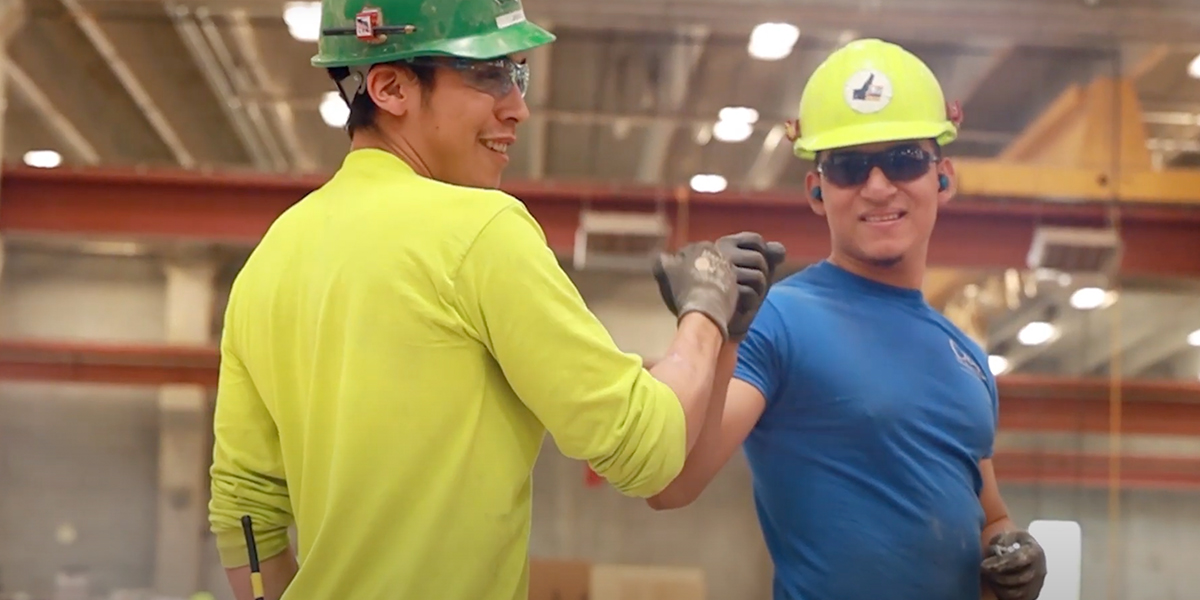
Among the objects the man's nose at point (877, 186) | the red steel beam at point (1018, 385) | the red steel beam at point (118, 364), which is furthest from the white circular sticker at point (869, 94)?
the red steel beam at point (118, 364)

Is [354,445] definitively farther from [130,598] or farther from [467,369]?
[130,598]

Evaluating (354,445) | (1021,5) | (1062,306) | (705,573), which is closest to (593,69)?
(1021,5)

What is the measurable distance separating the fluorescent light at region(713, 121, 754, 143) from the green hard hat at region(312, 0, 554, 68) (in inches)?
265

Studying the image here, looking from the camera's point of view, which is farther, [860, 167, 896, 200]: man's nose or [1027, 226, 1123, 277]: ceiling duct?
[1027, 226, 1123, 277]: ceiling duct

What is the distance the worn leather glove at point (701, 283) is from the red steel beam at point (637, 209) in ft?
12.3

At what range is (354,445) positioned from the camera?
1479mm

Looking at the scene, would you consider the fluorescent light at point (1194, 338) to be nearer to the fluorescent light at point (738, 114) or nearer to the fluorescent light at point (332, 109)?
the fluorescent light at point (738, 114)

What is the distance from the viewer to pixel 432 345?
1474 mm

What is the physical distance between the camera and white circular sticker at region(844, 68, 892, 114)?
226cm

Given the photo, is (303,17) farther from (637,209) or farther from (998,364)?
(998,364)

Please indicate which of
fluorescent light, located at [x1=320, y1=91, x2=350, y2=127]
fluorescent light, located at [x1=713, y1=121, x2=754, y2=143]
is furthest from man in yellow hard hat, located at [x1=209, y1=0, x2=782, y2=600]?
fluorescent light, located at [x1=713, y1=121, x2=754, y2=143]

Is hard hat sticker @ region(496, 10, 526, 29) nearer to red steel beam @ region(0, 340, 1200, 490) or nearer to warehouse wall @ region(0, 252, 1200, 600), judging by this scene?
red steel beam @ region(0, 340, 1200, 490)

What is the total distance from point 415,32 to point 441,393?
455 millimetres

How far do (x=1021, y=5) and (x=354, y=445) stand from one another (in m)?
5.47
